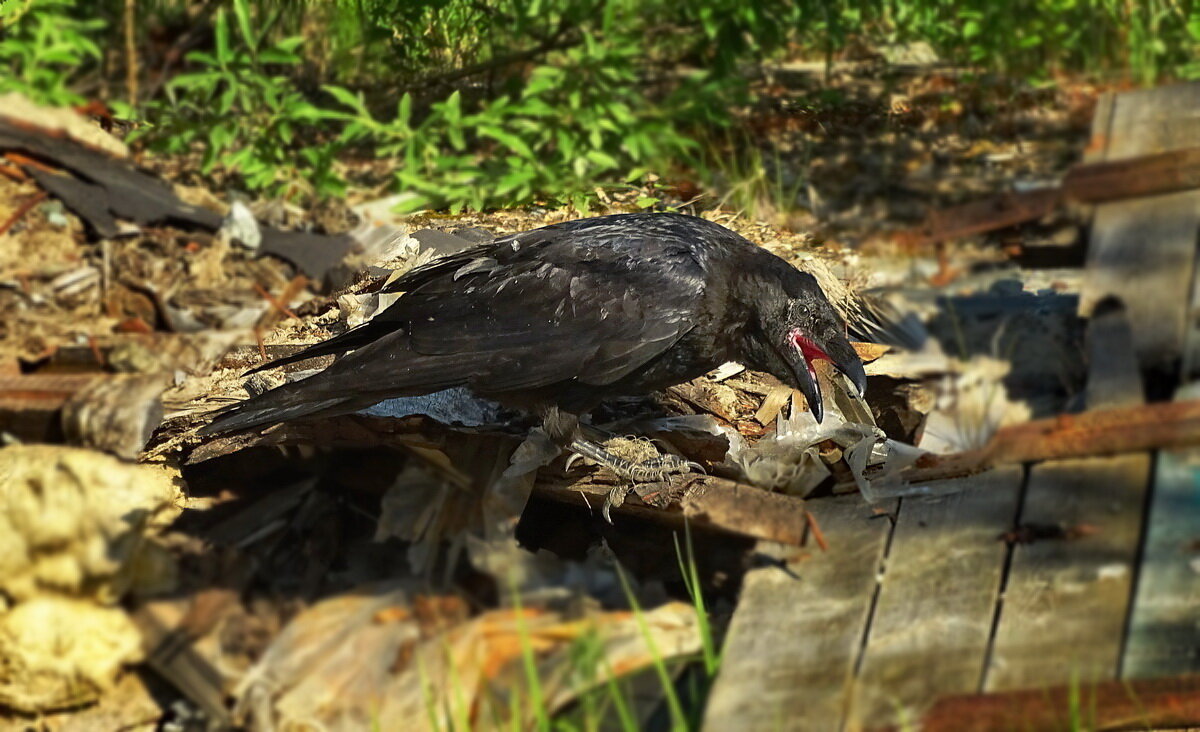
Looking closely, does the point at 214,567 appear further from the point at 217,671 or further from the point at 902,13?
the point at 902,13

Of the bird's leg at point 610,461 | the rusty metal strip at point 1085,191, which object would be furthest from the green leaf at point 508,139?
the rusty metal strip at point 1085,191

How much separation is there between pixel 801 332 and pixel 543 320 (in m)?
0.59

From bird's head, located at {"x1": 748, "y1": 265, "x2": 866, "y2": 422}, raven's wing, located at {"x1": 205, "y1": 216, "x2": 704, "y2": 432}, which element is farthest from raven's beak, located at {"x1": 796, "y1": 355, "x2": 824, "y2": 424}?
raven's wing, located at {"x1": 205, "y1": 216, "x2": 704, "y2": 432}

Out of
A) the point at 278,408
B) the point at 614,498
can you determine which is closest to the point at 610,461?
the point at 614,498

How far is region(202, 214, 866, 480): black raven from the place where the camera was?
8.67 ft

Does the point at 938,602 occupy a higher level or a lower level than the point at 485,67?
lower

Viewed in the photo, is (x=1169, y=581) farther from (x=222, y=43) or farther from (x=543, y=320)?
(x=222, y=43)

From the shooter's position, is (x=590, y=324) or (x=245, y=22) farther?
(x=590, y=324)

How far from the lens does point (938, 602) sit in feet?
5.83

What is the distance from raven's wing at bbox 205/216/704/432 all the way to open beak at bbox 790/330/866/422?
10.1 inches

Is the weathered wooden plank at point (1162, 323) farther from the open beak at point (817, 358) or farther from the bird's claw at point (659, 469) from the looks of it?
the bird's claw at point (659, 469)

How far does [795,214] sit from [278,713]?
1.91 m

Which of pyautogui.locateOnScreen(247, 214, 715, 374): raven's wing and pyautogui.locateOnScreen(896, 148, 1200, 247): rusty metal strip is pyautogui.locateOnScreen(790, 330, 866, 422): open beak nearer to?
pyautogui.locateOnScreen(247, 214, 715, 374): raven's wing

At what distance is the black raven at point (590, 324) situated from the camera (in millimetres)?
2643
